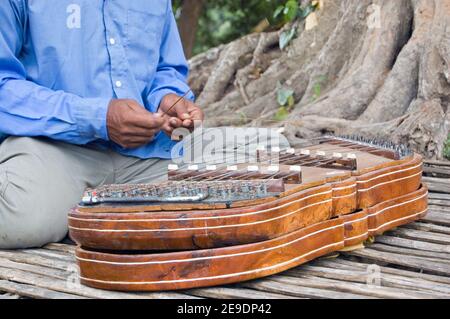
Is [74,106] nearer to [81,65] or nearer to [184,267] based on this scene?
[81,65]

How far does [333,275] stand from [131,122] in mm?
909

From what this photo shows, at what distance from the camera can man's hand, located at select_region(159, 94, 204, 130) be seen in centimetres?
304

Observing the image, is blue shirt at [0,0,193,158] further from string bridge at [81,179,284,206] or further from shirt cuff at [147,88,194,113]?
string bridge at [81,179,284,206]

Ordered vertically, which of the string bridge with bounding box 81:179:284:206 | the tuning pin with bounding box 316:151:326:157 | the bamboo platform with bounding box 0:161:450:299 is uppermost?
the tuning pin with bounding box 316:151:326:157

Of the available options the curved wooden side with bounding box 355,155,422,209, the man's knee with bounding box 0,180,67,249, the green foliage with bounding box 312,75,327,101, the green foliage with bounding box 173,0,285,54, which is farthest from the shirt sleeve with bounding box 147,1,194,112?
the green foliage with bounding box 173,0,285,54

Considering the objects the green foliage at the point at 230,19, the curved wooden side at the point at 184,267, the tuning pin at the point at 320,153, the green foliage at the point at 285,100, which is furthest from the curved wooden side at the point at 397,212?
the green foliage at the point at 230,19

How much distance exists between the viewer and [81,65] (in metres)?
3.24

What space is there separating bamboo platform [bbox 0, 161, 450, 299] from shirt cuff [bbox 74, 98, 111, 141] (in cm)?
40

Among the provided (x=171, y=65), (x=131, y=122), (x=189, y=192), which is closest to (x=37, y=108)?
(x=131, y=122)

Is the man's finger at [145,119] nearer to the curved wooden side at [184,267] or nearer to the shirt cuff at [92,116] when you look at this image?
the shirt cuff at [92,116]

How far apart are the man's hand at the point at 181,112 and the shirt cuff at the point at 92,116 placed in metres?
0.22

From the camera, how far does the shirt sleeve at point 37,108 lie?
3.02 metres
